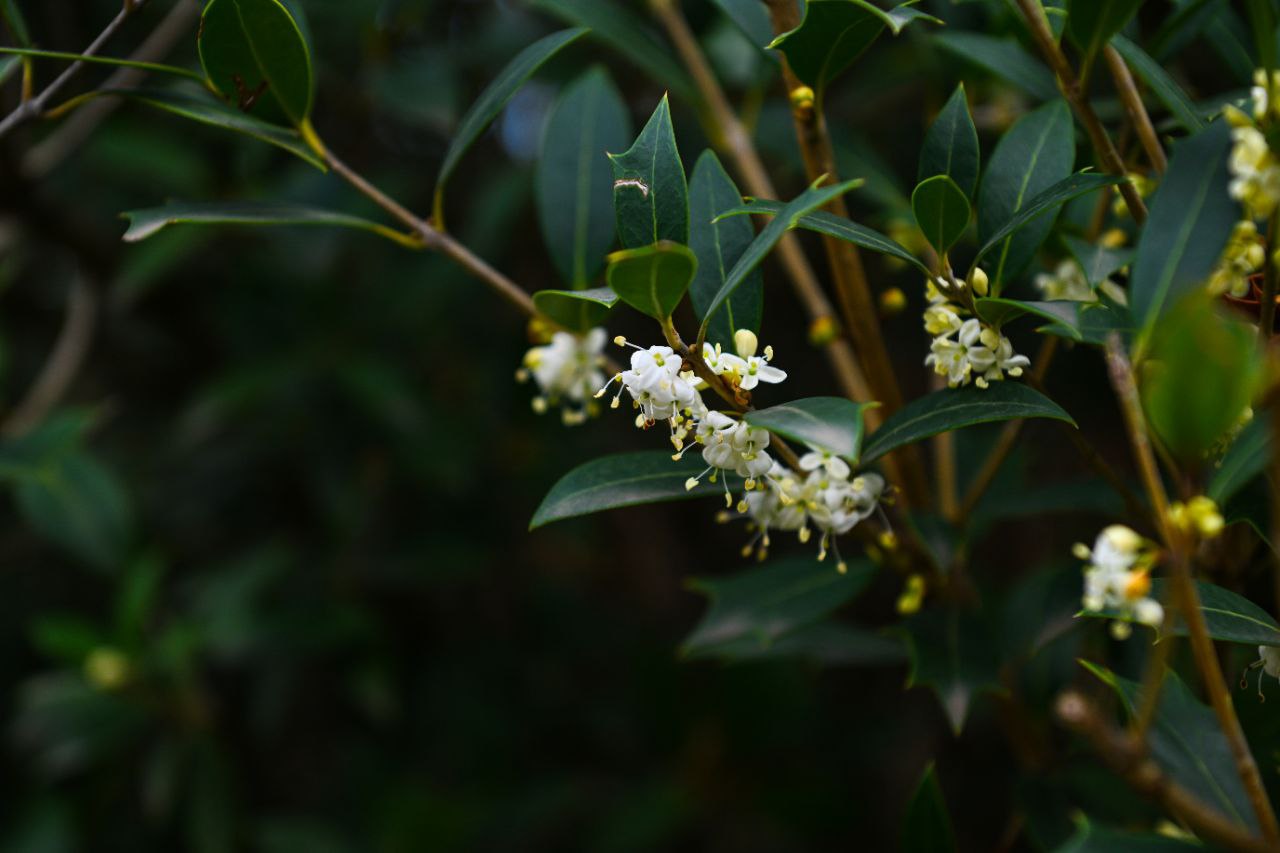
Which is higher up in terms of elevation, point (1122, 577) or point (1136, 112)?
point (1136, 112)

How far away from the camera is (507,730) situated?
213 centimetres

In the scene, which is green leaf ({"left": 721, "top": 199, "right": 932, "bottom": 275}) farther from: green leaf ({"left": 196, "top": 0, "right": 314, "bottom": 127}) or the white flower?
green leaf ({"left": 196, "top": 0, "right": 314, "bottom": 127})

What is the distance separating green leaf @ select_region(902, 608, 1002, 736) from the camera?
94 cm

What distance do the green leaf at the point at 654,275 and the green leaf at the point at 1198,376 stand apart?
0.96 feet

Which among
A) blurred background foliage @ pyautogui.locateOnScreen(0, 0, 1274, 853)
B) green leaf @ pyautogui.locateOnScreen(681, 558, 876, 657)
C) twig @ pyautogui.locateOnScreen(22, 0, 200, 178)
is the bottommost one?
blurred background foliage @ pyautogui.locateOnScreen(0, 0, 1274, 853)

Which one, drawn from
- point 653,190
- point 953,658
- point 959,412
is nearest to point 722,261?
point 653,190

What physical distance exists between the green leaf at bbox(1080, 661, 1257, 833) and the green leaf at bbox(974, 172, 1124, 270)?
0.31 metres

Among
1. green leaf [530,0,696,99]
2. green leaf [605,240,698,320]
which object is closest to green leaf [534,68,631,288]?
green leaf [530,0,696,99]

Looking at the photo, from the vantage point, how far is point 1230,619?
733 millimetres

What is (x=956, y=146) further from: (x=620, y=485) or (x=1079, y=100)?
(x=620, y=485)

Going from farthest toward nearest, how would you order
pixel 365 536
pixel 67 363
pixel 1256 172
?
1. pixel 365 536
2. pixel 67 363
3. pixel 1256 172

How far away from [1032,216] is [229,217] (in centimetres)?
68

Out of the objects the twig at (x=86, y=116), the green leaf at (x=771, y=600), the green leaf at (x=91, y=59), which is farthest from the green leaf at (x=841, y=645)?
the twig at (x=86, y=116)

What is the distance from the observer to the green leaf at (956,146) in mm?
821
